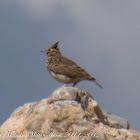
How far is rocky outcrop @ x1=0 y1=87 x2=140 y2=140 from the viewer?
8711 mm

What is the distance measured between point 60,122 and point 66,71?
18.3ft

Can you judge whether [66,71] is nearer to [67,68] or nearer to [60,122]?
[67,68]

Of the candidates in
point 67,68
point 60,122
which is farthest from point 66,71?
point 60,122

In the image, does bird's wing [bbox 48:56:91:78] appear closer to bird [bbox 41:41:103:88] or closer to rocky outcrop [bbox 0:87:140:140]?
bird [bbox 41:41:103:88]

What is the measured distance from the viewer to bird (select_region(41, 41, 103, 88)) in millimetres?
14172

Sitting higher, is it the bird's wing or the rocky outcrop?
the bird's wing

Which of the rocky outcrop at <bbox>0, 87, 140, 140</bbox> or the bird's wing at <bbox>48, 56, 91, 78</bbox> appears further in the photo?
the bird's wing at <bbox>48, 56, 91, 78</bbox>

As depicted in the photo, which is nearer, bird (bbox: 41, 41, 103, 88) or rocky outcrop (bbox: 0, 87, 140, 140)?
rocky outcrop (bbox: 0, 87, 140, 140)

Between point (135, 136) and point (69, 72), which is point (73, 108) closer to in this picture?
point (135, 136)

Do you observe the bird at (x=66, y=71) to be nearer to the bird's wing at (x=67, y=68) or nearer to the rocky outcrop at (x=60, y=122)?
the bird's wing at (x=67, y=68)

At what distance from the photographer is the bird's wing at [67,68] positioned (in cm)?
1418

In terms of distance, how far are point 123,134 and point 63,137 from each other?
185 centimetres

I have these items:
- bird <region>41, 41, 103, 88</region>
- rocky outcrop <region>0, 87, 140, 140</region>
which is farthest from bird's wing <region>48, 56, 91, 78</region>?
rocky outcrop <region>0, 87, 140, 140</region>

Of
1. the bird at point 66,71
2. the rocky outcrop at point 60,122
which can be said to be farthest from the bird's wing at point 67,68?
the rocky outcrop at point 60,122
